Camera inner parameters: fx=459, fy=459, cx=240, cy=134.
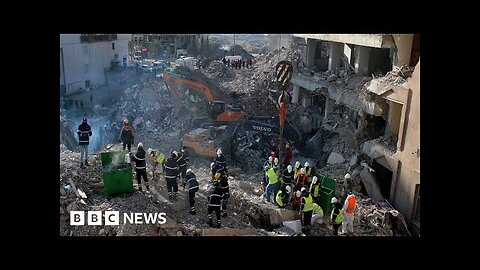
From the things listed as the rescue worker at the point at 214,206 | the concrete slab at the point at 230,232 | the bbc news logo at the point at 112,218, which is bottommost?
the concrete slab at the point at 230,232

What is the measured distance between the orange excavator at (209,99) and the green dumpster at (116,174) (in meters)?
1.74

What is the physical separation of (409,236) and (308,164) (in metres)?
2.26

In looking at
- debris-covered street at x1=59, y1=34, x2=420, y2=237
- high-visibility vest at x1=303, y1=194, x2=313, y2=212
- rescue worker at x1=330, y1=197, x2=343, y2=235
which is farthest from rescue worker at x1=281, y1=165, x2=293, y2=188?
rescue worker at x1=330, y1=197, x2=343, y2=235

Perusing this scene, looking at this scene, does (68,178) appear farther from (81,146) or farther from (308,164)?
(308,164)

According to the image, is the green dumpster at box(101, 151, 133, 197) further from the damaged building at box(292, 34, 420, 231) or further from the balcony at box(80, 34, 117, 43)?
the damaged building at box(292, 34, 420, 231)

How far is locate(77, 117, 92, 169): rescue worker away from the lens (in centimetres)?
885

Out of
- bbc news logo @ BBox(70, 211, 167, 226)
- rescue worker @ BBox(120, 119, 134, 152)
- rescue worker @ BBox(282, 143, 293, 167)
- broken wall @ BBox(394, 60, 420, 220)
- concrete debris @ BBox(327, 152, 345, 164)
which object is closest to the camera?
bbc news logo @ BBox(70, 211, 167, 226)

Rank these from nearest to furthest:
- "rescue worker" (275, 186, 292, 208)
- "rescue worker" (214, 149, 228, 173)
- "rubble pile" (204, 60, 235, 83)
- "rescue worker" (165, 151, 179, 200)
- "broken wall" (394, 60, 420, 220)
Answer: "broken wall" (394, 60, 420, 220)
"rescue worker" (165, 151, 179, 200)
"rescue worker" (275, 186, 292, 208)
"rescue worker" (214, 149, 228, 173)
"rubble pile" (204, 60, 235, 83)

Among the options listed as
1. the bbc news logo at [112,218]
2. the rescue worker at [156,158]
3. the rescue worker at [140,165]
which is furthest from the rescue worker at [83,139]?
the rescue worker at [156,158]

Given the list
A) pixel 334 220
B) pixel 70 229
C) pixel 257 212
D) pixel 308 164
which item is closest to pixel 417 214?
pixel 334 220

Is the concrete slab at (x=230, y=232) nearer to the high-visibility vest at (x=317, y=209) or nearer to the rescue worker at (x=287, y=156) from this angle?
the high-visibility vest at (x=317, y=209)

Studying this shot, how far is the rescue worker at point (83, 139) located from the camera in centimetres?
885

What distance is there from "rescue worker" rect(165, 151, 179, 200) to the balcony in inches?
96.4

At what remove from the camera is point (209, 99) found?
31.9 feet
